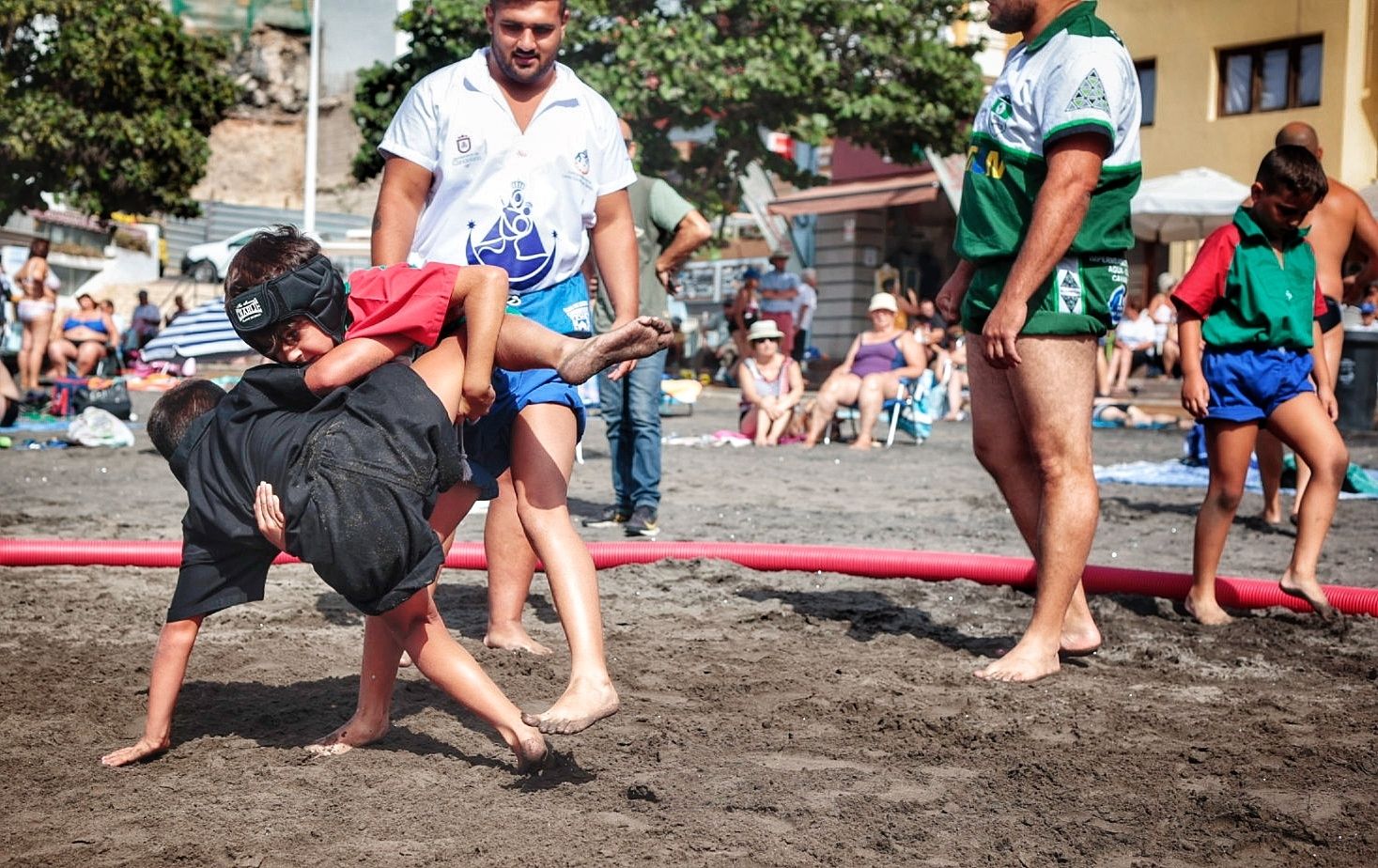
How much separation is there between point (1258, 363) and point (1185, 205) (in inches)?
592

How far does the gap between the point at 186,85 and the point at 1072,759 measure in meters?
27.5

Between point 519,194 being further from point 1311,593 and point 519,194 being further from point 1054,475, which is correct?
point 1311,593

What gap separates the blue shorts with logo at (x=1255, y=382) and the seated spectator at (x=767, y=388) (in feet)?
28.6

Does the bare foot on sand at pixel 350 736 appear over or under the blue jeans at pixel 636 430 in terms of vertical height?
under

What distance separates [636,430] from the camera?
7.62 m

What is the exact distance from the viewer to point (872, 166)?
32.4 m

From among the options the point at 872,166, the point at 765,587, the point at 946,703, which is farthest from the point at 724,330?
the point at 946,703

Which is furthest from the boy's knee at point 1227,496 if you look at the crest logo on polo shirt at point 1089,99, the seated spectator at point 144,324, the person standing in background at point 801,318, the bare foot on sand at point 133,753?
the seated spectator at point 144,324

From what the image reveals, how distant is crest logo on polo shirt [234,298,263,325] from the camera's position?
3.27 metres

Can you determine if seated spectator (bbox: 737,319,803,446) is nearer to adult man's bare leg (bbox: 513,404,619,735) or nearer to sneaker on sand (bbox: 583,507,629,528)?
sneaker on sand (bbox: 583,507,629,528)

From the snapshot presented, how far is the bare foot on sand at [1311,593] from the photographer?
5.29 meters

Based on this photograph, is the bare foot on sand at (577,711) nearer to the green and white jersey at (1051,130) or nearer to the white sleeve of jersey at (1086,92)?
the green and white jersey at (1051,130)

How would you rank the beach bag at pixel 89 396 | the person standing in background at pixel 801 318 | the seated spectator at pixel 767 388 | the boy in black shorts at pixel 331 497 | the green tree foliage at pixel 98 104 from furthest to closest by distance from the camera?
the green tree foliage at pixel 98 104
the person standing in background at pixel 801 318
the beach bag at pixel 89 396
the seated spectator at pixel 767 388
the boy in black shorts at pixel 331 497

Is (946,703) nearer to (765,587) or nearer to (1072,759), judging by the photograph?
(1072,759)
